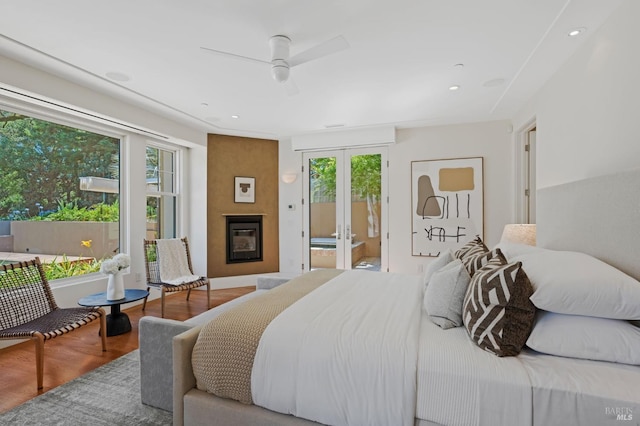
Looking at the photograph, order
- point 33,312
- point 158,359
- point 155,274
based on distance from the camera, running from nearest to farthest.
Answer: point 158,359, point 33,312, point 155,274

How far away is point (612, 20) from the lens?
1.91 m

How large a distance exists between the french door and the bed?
3161 mm

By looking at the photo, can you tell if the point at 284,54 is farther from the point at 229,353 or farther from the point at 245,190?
the point at 245,190

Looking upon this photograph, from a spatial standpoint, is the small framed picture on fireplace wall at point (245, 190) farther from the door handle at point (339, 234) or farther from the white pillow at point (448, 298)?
the white pillow at point (448, 298)

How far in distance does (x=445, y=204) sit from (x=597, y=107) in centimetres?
242

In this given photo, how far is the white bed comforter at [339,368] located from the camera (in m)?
1.23

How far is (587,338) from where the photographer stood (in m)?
1.23

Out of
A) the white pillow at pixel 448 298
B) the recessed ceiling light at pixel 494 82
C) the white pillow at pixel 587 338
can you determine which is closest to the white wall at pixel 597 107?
the recessed ceiling light at pixel 494 82

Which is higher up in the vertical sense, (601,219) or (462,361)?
(601,219)

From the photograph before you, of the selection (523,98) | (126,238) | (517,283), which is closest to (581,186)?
(517,283)

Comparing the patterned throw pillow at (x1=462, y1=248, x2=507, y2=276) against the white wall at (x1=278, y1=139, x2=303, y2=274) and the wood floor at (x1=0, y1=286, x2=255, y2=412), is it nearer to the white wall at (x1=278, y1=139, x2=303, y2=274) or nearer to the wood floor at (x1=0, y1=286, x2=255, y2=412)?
the wood floor at (x1=0, y1=286, x2=255, y2=412)

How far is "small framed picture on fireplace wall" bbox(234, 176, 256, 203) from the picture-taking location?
16.9 ft

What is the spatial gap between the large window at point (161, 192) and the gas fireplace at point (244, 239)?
3.11 ft

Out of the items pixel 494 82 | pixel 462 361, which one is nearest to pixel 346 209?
pixel 494 82
